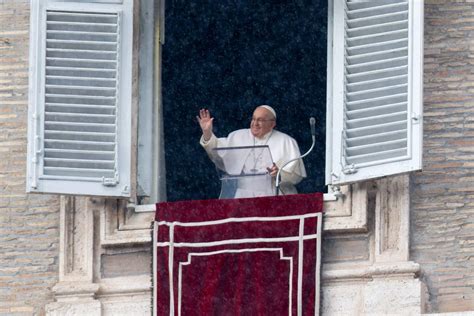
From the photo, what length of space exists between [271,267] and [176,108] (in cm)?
239

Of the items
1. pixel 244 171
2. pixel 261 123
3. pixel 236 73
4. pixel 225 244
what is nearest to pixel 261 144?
pixel 261 123

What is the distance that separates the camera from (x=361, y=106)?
75.6 ft

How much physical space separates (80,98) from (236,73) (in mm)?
2545

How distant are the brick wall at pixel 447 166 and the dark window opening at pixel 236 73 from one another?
1.45 m

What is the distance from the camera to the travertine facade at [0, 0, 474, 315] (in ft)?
74.8

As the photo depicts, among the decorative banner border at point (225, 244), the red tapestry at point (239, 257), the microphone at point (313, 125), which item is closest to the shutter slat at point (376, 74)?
the microphone at point (313, 125)

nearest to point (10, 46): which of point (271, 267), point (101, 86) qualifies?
point (101, 86)

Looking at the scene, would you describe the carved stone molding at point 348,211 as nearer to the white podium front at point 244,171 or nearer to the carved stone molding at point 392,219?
the carved stone molding at point 392,219

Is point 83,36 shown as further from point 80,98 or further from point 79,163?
point 79,163

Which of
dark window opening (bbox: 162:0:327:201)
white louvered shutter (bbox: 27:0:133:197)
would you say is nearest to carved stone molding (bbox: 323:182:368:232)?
white louvered shutter (bbox: 27:0:133:197)

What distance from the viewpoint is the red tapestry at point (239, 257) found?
896 inches

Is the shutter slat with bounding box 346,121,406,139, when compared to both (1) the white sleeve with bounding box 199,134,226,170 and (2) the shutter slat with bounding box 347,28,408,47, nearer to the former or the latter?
(2) the shutter slat with bounding box 347,28,408,47

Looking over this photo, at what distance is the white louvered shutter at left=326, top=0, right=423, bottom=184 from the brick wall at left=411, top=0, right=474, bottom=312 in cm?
39

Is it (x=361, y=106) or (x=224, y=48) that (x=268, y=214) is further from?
(x=224, y=48)
